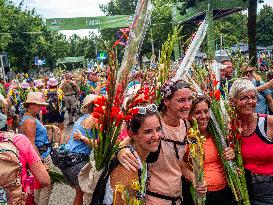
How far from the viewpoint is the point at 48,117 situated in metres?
10.7

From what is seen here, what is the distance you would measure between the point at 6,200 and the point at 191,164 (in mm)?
1319

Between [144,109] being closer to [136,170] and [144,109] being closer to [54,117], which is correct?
[136,170]

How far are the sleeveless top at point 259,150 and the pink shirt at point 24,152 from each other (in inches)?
63.6

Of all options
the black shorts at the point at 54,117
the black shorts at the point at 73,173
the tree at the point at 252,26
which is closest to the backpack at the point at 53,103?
the black shorts at the point at 54,117

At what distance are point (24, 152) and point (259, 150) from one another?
174 cm

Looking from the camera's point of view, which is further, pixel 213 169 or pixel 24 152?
pixel 213 169

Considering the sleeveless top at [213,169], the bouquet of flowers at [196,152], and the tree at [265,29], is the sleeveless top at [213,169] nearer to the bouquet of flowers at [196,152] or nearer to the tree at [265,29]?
the bouquet of flowers at [196,152]

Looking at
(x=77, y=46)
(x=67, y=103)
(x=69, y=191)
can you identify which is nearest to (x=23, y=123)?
(x=69, y=191)

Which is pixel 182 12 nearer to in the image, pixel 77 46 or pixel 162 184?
pixel 162 184

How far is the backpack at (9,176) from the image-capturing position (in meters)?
2.44

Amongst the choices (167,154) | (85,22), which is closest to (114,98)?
(167,154)

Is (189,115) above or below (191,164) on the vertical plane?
above

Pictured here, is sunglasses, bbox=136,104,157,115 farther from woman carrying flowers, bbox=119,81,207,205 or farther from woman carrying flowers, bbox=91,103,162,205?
woman carrying flowers, bbox=119,81,207,205

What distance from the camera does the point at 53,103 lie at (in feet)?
35.3
